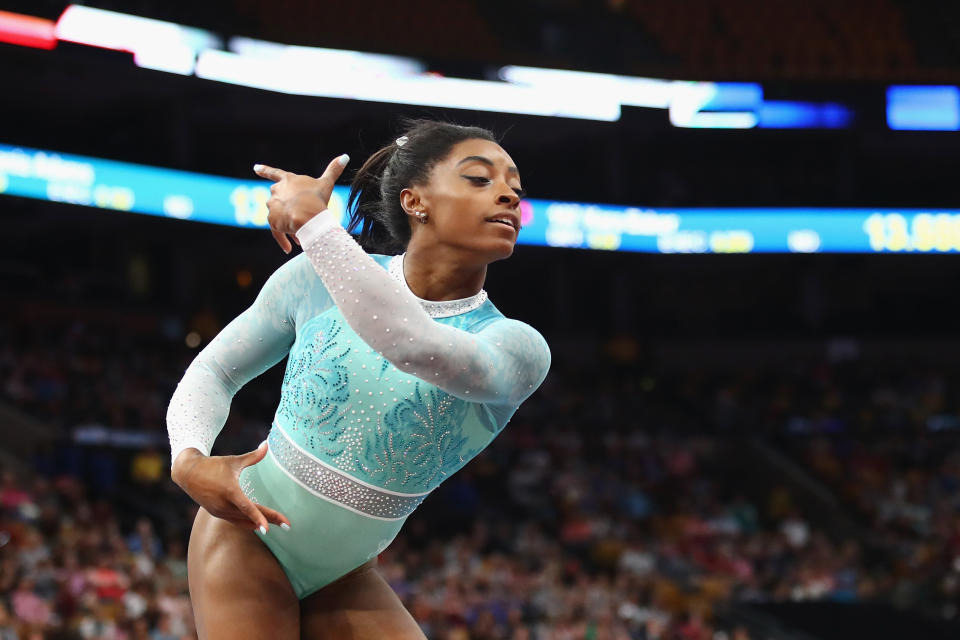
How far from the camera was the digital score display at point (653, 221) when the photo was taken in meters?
15.1

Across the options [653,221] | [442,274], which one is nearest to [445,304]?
[442,274]

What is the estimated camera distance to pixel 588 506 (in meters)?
15.7

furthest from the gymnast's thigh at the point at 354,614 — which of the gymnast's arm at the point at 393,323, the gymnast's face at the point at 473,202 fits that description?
the gymnast's face at the point at 473,202

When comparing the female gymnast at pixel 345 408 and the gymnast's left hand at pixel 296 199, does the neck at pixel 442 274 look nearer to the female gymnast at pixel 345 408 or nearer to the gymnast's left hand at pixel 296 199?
the female gymnast at pixel 345 408

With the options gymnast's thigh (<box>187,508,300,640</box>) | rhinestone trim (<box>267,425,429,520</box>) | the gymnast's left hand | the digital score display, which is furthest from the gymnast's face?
the digital score display

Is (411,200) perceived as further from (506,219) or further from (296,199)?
(296,199)

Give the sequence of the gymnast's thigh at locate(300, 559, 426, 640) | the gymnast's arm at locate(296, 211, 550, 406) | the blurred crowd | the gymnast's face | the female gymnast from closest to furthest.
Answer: the gymnast's arm at locate(296, 211, 550, 406) → the female gymnast → the gymnast's face → the gymnast's thigh at locate(300, 559, 426, 640) → the blurred crowd

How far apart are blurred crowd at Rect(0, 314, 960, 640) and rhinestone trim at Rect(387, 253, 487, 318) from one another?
20.5ft

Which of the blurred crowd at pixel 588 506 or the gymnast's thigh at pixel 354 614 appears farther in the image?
the blurred crowd at pixel 588 506

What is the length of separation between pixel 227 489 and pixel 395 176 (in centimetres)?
98

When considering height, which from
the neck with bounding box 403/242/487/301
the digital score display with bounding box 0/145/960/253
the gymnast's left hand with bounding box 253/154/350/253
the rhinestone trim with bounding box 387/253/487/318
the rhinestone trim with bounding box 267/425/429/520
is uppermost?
the gymnast's left hand with bounding box 253/154/350/253

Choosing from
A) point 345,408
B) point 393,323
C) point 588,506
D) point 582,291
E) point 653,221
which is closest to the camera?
point 393,323

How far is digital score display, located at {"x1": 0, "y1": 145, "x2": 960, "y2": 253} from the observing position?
1514 centimetres

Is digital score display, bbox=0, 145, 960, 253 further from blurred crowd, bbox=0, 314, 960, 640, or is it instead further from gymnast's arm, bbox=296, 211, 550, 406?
gymnast's arm, bbox=296, 211, 550, 406
